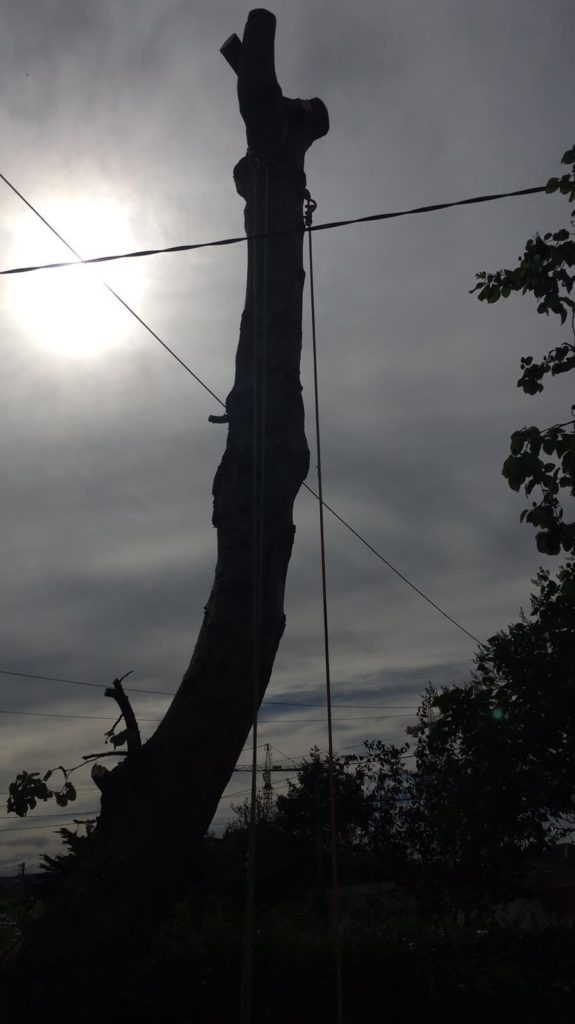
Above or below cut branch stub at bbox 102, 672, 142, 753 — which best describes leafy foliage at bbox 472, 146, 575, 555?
above

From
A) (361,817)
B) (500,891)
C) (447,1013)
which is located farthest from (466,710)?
(447,1013)

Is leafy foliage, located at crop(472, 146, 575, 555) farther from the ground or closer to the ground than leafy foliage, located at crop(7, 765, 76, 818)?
farther from the ground

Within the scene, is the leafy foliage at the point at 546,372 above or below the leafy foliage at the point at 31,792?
above

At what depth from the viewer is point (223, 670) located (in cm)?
463

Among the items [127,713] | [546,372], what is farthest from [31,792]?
[546,372]

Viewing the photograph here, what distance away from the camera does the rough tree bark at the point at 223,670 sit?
13.4 feet

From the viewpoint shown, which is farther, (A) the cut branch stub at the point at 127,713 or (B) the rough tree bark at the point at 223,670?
(A) the cut branch stub at the point at 127,713

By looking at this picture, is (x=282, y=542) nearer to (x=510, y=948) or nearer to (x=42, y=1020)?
(x=42, y=1020)

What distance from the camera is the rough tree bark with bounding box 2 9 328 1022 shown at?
4094 millimetres

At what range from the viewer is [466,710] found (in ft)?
62.6

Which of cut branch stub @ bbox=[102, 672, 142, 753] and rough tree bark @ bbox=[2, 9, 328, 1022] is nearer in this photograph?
rough tree bark @ bbox=[2, 9, 328, 1022]

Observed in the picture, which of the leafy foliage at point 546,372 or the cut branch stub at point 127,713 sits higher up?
the leafy foliage at point 546,372

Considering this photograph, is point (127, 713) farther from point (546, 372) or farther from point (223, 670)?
point (546, 372)

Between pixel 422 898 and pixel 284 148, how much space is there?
838 inches
